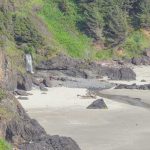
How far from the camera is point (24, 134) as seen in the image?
38062 mm

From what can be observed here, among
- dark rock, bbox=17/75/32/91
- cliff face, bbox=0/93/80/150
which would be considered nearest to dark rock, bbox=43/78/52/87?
dark rock, bbox=17/75/32/91

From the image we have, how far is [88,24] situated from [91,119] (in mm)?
51073

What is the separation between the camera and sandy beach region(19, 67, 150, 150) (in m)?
42.1

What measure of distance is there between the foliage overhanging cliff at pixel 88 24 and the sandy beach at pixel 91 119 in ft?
81.4

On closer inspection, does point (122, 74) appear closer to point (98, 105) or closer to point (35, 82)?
point (35, 82)

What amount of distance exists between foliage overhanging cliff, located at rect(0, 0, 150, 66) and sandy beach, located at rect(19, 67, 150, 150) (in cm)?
2481

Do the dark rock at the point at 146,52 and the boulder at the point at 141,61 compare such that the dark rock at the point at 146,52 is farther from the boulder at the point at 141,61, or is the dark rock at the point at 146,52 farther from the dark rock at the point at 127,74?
the dark rock at the point at 127,74

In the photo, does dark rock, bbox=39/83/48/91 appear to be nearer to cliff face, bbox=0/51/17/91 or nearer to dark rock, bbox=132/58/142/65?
cliff face, bbox=0/51/17/91

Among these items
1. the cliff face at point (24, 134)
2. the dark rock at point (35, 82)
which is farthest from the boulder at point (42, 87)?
the cliff face at point (24, 134)

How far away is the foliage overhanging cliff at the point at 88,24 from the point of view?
92.2 m

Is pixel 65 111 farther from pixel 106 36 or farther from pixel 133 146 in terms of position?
pixel 106 36

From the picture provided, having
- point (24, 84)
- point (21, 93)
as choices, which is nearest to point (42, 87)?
point (24, 84)

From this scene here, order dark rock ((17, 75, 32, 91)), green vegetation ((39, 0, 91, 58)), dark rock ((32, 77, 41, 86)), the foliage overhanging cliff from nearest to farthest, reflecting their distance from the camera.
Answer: dark rock ((17, 75, 32, 91))
dark rock ((32, 77, 41, 86))
the foliage overhanging cliff
green vegetation ((39, 0, 91, 58))

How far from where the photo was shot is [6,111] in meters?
38.7
